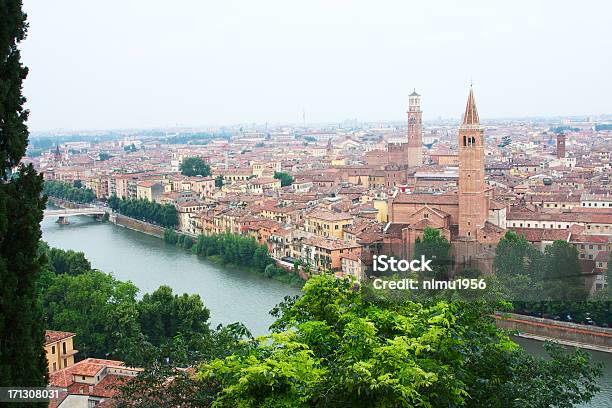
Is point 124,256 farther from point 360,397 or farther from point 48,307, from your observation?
point 360,397

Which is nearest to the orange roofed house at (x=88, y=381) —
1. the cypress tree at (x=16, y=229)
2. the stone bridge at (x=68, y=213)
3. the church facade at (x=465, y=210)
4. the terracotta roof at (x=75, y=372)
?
the terracotta roof at (x=75, y=372)

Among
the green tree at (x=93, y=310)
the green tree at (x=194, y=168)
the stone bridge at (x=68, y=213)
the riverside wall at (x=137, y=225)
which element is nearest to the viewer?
the green tree at (x=93, y=310)

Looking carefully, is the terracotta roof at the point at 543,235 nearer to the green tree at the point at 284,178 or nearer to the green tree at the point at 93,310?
the green tree at the point at 93,310

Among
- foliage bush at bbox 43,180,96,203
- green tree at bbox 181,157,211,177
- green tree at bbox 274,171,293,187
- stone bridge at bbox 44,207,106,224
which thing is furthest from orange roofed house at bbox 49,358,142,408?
green tree at bbox 181,157,211,177

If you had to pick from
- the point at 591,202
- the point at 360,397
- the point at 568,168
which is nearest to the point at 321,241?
the point at 591,202

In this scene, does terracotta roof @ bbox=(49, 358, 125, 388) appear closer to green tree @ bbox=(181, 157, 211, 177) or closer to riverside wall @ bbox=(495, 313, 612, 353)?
riverside wall @ bbox=(495, 313, 612, 353)

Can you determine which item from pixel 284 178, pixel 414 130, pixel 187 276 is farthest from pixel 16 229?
pixel 284 178
